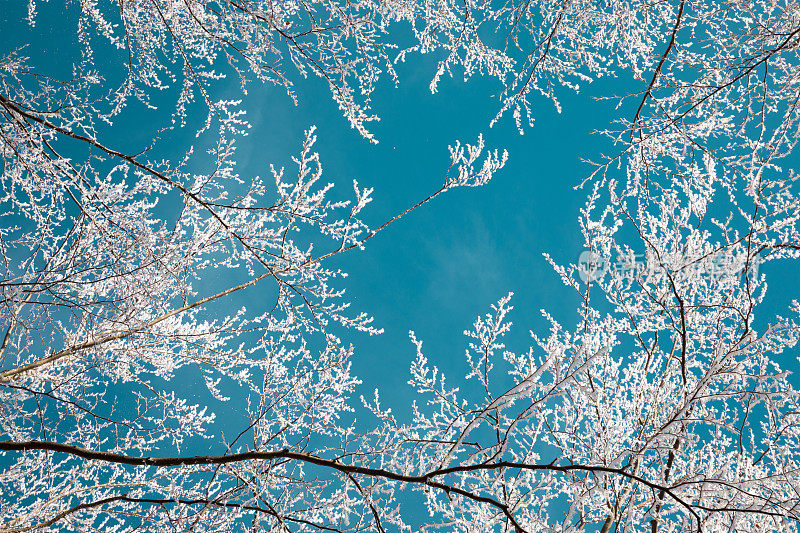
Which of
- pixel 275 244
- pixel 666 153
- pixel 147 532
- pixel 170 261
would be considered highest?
pixel 666 153

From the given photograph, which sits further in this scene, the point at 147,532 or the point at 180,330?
the point at 180,330

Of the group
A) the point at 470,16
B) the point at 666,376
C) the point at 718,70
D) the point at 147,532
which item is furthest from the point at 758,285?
the point at 147,532

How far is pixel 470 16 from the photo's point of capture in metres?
3.58

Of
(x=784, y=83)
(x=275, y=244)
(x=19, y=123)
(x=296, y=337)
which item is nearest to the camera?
(x=19, y=123)

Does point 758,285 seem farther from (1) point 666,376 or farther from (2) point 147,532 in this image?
(2) point 147,532

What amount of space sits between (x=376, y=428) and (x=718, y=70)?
3275 mm

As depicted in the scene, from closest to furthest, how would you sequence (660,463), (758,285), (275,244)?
1. (275,244)
2. (758,285)
3. (660,463)

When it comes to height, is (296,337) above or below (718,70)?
below

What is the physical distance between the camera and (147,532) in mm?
3533

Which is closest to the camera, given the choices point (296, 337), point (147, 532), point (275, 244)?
point (147, 532)

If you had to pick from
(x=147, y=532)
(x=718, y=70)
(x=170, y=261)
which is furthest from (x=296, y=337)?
(x=718, y=70)

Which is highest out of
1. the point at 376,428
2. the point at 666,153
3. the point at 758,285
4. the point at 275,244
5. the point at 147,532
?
the point at 758,285

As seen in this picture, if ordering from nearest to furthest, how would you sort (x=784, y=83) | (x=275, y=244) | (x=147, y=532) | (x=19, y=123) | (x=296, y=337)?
(x=19, y=123) → (x=784, y=83) → (x=147, y=532) → (x=275, y=244) → (x=296, y=337)

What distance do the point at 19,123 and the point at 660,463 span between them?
20.1ft
